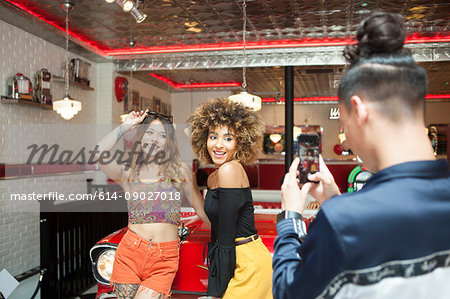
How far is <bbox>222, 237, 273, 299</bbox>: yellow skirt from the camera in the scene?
1802mm

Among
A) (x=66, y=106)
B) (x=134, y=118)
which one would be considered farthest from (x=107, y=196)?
(x=134, y=118)

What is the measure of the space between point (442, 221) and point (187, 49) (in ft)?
22.5

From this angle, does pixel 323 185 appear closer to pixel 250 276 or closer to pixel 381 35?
pixel 381 35

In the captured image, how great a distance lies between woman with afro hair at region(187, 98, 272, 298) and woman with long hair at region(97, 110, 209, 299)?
21 centimetres

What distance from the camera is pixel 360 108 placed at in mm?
900

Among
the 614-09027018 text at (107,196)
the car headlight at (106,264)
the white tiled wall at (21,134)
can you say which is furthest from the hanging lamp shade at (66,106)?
the car headlight at (106,264)

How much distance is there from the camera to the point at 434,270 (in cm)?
84

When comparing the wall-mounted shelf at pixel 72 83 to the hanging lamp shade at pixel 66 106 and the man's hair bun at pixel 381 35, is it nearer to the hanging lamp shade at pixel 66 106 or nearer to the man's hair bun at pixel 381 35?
the hanging lamp shade at pixel 66 106

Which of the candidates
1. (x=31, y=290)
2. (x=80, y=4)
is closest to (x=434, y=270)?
(x=31, y=290)

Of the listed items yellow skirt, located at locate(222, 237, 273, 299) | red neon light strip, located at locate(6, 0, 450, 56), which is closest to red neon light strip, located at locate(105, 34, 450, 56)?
red neon light strip, located at locate(6, 0, 450, 56)

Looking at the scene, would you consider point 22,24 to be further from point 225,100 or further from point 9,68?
point 225,100

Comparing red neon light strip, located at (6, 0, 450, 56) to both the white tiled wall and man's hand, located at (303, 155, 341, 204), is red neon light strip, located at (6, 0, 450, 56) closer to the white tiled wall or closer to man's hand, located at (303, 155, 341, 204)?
the white tiled wall

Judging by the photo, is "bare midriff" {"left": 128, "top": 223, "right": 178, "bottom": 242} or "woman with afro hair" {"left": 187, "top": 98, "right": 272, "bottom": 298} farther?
"bare midriff" {"left": 128, "top": 223, "right": 178, "bottom": 242}

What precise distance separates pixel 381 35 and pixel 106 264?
6.22 feet
